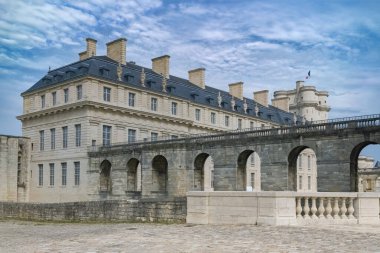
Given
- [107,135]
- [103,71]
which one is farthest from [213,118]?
[103,71]

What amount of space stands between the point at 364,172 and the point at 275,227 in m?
56.1

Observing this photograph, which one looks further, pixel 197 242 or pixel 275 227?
pixel 275 227

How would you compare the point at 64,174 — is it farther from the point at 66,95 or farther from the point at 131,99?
the point at 131,99

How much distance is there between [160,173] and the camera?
40156mm

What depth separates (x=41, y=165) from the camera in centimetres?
4656

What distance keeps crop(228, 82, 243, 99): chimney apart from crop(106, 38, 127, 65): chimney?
810 inches

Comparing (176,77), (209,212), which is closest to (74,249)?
(209,212)

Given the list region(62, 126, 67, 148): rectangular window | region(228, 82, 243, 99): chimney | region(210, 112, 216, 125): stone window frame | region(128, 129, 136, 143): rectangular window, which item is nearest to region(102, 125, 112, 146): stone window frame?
region(128, 129, 136, 143): rectangular window

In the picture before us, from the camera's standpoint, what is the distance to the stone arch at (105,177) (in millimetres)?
41922

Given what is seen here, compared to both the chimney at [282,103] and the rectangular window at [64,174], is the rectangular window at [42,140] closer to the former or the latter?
the rectangular window at [64,174]

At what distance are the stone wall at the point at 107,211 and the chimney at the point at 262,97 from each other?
Answer: 4609 centimetres

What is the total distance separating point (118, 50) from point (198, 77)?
13.3 metres

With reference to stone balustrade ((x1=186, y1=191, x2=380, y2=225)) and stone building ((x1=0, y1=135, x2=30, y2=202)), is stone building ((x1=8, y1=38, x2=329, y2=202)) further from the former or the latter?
stone balustrade ((x1=186, y1=191, x2=380, y2=225))

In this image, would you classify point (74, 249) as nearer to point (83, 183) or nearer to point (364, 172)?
point (83, 183)
